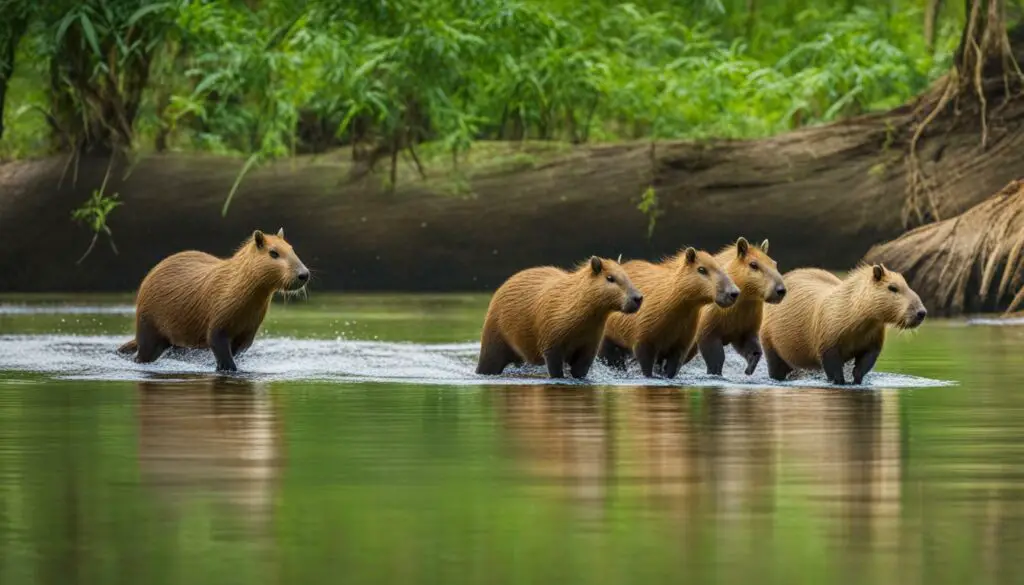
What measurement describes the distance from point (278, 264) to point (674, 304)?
2683 mm

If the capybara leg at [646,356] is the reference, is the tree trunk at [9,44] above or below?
above

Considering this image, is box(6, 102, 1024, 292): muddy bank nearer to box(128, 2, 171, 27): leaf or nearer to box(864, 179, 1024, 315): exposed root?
box(864, 179, 1024, 315): exposed root

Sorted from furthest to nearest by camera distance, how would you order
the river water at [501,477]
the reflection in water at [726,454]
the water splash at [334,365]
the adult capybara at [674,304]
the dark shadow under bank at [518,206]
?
the dark shadow under bank at [518,206]
the adult capybara at [674,304]
the water splash at [334,365]
the reflection in water at [726,454]
the river water at [501,477]

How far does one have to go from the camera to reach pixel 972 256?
19.8m

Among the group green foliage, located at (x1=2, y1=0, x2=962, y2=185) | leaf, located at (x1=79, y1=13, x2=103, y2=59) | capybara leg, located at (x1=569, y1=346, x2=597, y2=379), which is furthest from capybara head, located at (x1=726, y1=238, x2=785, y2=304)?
leaf, located at (x1=79, y1=13, x2=103, y2=59)

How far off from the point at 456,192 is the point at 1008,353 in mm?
8992

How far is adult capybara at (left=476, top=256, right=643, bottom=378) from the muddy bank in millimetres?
8112

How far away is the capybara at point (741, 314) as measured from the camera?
14.0 meters

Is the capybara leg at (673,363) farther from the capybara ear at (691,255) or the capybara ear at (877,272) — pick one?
the capybara ear at (877,272)

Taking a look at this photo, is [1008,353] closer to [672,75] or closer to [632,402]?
[632,402]

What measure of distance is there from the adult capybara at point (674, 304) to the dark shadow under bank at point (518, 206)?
808cm

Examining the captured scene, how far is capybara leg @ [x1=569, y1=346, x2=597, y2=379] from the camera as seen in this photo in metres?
13.7

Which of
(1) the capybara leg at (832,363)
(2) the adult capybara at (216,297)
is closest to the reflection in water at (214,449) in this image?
(2) the adult capybara at (216,297)

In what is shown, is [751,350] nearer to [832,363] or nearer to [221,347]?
[832,363]
